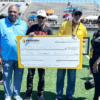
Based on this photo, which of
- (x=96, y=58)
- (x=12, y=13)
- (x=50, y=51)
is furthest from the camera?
(x=50, y=51)

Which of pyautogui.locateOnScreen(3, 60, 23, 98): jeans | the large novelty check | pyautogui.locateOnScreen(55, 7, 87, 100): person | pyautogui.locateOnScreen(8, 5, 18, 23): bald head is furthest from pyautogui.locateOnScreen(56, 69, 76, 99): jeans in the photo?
pyautogui.locateOnScreen(8, 5, 18, 23): bald head

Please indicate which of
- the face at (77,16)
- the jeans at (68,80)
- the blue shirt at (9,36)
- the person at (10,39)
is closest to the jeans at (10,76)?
the person at (10,39)

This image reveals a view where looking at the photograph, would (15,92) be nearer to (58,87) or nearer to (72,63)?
(58,87)

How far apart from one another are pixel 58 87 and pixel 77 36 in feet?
4.25

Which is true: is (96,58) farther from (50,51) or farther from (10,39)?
(10,39)

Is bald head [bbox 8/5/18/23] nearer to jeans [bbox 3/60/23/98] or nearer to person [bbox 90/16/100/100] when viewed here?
jeans [bbox 3/60/23/98]

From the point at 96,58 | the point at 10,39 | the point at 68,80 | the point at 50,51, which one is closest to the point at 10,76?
the point at 10,39

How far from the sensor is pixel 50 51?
13.1 feet

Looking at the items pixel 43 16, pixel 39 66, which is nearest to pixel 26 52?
pixel 39 66

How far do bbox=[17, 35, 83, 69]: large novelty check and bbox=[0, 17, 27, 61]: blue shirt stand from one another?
0.12 metres

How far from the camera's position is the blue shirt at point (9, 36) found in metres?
3.82

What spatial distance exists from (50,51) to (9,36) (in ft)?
2.94

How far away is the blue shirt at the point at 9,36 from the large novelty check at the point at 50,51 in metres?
0.12

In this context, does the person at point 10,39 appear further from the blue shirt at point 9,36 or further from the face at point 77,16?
the face at point 77,16
